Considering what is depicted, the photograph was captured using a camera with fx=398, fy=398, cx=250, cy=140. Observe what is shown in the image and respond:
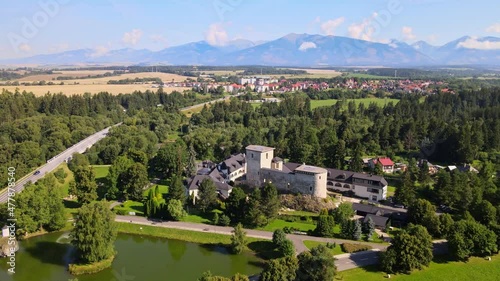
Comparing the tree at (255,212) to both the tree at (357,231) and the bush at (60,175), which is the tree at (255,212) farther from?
the bush at (60,175)

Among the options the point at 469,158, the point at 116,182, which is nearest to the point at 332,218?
the point at 116,182

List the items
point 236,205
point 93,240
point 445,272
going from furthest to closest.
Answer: point 236,205
point 93,240
point 445,272

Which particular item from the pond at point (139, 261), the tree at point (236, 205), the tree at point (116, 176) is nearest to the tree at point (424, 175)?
the tree at point (236, 205)

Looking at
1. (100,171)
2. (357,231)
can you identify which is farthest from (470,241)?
(100,171)

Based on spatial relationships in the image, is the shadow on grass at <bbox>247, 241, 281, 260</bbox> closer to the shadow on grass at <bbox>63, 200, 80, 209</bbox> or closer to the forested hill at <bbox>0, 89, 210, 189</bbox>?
the shadow on grass at <bbox>63, 200, 80, 209</bbox>

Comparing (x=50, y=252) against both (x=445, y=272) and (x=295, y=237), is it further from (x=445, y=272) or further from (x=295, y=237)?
(x=445, y=272)
